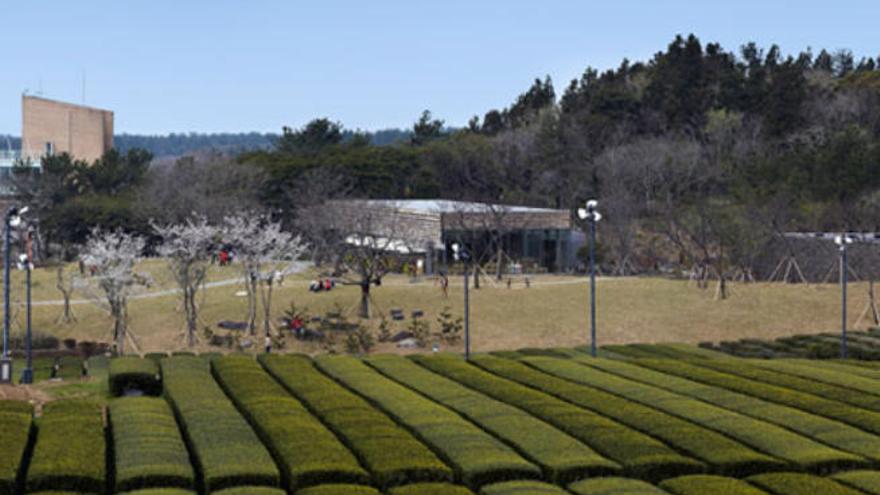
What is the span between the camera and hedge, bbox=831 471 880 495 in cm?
1996

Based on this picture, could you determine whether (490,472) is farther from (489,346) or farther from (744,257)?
(744,257)

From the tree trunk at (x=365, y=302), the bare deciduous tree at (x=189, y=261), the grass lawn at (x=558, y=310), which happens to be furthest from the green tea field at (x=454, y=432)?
the tree trunk at (x=365, y=302)

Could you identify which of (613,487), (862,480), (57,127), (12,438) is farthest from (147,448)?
(57,127)

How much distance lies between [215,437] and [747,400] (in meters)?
11.4

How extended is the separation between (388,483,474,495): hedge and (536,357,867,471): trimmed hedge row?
597 cm

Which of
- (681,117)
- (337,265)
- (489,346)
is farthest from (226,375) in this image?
(681,117)

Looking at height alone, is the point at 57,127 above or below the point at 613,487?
above

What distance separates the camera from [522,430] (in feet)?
77.9

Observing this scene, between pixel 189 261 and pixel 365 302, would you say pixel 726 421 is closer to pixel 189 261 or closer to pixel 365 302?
pixel 365 302

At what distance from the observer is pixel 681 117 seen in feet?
303

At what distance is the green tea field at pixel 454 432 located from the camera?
20453mm

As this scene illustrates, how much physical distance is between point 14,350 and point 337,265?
16278mm

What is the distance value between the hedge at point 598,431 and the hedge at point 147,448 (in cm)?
705

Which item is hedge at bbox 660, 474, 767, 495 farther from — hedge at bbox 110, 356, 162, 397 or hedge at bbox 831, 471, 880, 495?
hedge at bbox 110, 356, 162, 397
